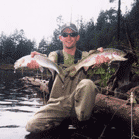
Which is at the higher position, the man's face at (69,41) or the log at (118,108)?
the man's face at (69,41)

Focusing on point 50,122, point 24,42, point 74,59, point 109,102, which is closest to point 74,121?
point 50,122

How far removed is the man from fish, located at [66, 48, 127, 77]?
0.08 m

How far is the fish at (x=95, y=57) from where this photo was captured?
9.84 feet

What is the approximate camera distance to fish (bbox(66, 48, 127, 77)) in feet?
9.84

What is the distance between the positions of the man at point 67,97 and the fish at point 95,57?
8 cm

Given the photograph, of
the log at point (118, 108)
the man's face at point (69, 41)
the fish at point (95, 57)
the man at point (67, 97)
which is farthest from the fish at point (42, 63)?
the log at point (118, 108)

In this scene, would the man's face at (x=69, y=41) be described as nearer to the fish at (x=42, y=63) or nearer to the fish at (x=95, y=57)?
the fish at (x=95, y=57)

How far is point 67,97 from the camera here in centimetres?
331

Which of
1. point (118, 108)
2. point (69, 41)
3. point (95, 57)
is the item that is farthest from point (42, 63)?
point (118, 108)

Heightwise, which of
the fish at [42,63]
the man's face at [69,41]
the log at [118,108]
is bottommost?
the log at [118,108]

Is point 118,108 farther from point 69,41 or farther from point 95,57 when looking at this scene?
point 69,41

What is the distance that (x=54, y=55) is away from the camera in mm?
3490

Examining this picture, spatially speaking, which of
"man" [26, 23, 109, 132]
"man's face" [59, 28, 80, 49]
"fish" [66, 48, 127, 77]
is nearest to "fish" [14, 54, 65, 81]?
"man" [26, 23, 109, 132]

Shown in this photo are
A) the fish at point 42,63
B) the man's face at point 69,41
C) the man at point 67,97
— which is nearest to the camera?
the man at point 67,97
